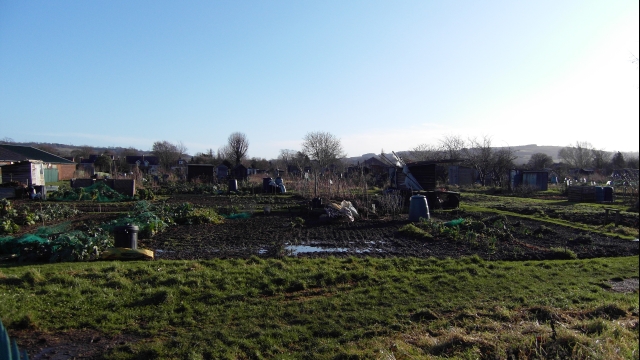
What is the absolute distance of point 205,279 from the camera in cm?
734

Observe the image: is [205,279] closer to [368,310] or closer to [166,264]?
[166,264]

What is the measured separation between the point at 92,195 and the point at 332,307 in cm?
2072

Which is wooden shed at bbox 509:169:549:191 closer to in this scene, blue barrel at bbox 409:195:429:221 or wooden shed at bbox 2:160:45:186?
blue barrel at bbox 409:195:429:221

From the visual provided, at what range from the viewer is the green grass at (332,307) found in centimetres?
445

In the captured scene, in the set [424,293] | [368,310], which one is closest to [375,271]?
[424,293]

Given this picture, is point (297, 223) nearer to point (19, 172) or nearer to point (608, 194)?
point (608, 194)

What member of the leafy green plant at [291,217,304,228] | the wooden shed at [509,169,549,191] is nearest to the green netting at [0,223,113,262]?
the leafy green plant at [291,217,304,228]

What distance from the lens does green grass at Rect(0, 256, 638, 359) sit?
4445mm

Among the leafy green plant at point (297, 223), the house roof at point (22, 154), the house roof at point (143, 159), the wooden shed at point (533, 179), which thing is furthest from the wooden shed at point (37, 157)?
the wooden shed at point (533, 179)

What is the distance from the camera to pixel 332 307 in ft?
20.7

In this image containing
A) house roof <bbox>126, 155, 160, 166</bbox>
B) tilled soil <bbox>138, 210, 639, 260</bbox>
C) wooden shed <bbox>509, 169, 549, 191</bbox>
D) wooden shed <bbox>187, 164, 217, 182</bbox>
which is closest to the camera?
tilled soil <bbox>138, 210, 639, 260</bbox>

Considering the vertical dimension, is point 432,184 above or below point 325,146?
below

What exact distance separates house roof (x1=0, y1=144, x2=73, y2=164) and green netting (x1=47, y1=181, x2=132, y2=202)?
15.3 meters

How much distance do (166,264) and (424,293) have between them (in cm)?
480
